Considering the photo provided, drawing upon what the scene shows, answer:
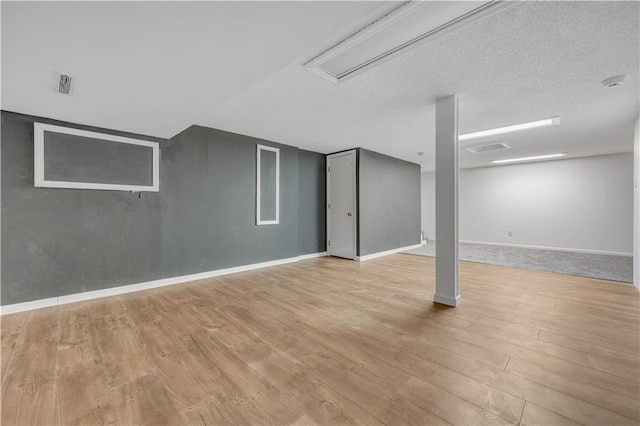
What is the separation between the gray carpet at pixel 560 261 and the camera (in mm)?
4453

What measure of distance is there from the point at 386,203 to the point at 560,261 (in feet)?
12.4

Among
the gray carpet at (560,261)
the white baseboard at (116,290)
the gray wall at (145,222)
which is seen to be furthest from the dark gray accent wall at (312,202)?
the gray carpet at (560,261)

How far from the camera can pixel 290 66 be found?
7.81 feet

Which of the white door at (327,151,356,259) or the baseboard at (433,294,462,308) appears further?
the white door at (327,151,356,259)

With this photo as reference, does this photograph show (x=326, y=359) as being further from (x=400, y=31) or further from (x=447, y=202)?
(x=400, y=31)

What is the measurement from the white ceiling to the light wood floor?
211 centimetres

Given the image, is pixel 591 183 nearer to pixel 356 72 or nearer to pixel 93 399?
pixel 356 72

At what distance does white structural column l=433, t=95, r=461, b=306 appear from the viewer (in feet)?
9.65

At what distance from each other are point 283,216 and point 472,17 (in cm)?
415

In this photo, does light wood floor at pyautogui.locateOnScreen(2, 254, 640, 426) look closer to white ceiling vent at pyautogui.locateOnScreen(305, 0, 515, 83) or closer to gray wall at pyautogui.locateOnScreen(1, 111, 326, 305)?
gray wall at pyautogui.locateOnScreen(1, 111, 326, 305)

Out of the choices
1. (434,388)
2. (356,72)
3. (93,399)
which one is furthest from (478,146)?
(93,399)

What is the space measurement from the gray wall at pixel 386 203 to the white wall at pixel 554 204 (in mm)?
2171

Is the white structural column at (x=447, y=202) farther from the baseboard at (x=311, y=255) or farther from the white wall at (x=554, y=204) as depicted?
the white wall at (x=554, y=204)

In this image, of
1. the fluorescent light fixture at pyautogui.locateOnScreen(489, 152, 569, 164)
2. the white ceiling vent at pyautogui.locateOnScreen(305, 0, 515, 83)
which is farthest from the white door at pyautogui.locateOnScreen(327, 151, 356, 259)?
the fluorescent light fixture at pyautogui.locateOnScreen(489, 152, 569, 164)
